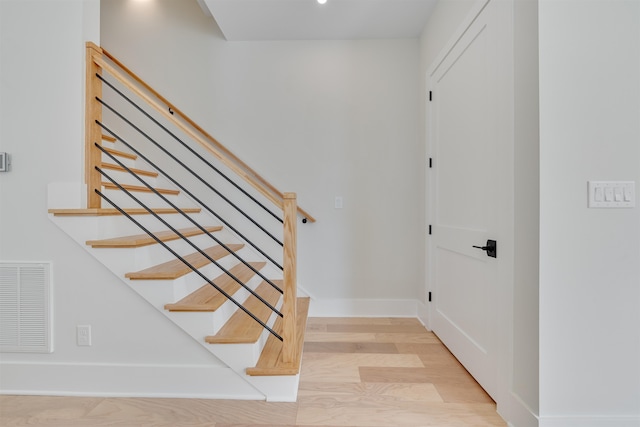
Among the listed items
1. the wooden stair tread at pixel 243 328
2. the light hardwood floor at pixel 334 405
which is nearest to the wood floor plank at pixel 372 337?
the light hardwood floor at pixel 334 405

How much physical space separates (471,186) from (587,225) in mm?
A: 723

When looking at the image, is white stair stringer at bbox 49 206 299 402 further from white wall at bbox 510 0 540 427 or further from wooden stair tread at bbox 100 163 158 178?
white wall at bbox 510 0 540 427

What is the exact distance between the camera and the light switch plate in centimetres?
141

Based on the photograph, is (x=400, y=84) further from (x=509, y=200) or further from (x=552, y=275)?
(x=552, y=275)

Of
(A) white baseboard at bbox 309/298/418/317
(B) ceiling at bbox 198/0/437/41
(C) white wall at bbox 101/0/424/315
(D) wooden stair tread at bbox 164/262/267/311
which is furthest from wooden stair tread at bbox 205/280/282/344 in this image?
(B) ceiling at bbox 198/0/437/41

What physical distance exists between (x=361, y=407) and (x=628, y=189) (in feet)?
5.26

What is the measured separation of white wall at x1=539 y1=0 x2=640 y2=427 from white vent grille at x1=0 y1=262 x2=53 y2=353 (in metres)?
2.58

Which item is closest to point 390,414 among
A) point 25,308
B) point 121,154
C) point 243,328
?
point 243,328

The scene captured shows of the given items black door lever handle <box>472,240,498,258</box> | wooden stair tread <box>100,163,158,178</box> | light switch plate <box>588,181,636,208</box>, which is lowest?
black door lever handle <box>472,240,498,258</box>

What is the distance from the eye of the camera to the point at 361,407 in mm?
1721

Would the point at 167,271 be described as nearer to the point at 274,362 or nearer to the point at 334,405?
the point at 274,362

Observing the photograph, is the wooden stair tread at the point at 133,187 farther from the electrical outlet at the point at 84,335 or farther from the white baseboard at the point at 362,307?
the white baseboard at the point at 362,307

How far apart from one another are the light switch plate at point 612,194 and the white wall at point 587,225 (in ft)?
0.09

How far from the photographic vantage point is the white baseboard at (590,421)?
142cm
